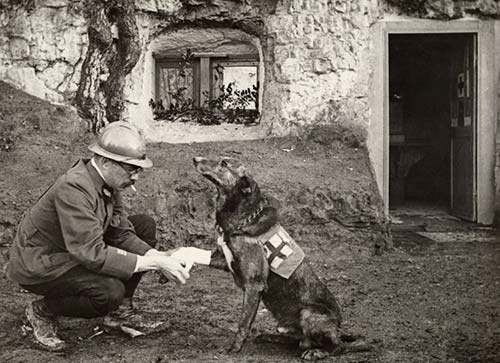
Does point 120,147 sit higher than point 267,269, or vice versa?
point 120,147

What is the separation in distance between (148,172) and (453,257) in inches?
138

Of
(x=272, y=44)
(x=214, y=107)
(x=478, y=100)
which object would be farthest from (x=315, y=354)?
(x=478, y=100)

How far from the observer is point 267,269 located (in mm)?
3779

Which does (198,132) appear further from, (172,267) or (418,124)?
(418,124)

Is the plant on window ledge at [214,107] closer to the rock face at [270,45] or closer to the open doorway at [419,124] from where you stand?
the rock face at [270,45]

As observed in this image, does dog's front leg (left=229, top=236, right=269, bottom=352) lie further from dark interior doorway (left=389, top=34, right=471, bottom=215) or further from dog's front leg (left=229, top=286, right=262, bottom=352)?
dark interior doorway (left=389, top=34, right=471, bottom=215)

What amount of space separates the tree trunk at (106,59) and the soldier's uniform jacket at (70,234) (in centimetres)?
444

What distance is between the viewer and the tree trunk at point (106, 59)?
809 centimetres

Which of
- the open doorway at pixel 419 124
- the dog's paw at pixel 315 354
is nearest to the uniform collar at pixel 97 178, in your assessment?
the dog's paw at pixel 315 354

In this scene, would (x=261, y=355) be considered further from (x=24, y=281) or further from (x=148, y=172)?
(x=148, y=172)

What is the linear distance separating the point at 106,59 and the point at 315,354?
19.1 feet

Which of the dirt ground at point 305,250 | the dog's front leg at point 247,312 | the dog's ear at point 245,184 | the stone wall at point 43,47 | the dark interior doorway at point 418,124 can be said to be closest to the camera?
the dog's front leg at point 247,312

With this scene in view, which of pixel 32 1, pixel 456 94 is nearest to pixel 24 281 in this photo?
pixel 32 1

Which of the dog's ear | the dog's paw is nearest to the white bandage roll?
the dog's ear
